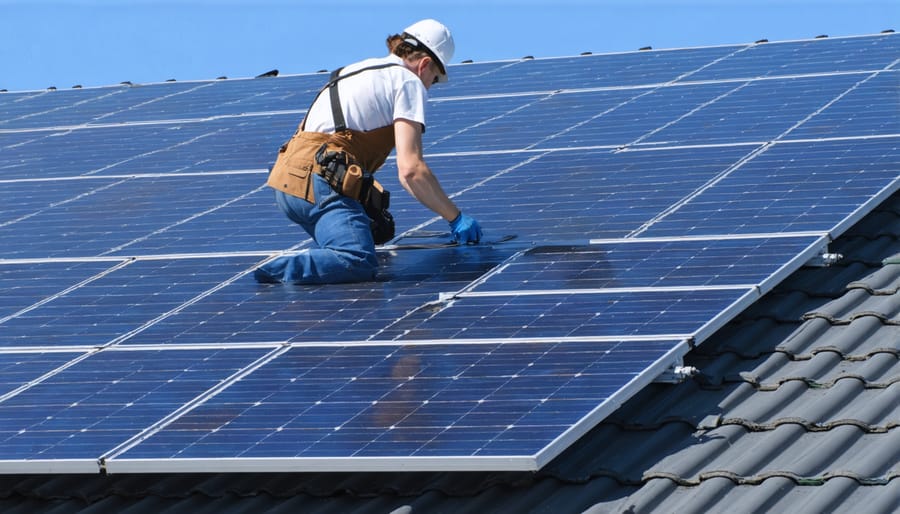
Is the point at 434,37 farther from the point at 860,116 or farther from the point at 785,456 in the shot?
the point at 860,116

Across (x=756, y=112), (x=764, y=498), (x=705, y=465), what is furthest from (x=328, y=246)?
(x=756, y=112)

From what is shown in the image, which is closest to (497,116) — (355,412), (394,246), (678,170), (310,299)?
(678,170)

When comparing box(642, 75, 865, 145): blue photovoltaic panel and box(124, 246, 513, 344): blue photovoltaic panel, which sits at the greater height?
box(642, 75, 865, 145): blue photovoltaic panel

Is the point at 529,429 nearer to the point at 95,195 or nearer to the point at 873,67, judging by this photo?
→ the point at 95,195

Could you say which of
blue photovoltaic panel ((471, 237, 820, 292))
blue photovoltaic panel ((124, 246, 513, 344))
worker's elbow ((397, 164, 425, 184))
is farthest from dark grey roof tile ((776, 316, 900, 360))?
worker's elbow ((397, 164, 425, 184))

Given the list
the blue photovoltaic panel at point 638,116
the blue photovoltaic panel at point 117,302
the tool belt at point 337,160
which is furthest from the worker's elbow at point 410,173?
the blue photovoltaic panel at point 638,116

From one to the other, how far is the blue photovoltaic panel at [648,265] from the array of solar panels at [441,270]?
2 centimetres

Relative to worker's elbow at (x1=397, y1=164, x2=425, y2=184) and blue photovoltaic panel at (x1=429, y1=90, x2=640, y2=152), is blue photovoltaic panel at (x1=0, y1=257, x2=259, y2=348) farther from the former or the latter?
blue photovoltaic panel at (x1=429, y1=90, x2=640, y2=152)

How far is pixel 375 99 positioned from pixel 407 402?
2.87 meters

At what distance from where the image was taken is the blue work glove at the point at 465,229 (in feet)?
34.3

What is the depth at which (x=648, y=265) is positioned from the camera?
32.0ft

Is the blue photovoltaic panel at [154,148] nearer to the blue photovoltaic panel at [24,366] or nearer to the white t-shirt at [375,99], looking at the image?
the white t-shirt at [375,99]

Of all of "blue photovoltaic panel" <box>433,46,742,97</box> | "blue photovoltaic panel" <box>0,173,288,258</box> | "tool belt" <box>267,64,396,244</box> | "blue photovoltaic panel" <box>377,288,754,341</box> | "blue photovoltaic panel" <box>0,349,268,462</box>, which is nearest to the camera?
"blue photovoltaic panel" <box>0,349,268,462</box>

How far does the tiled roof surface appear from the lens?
7398mm
